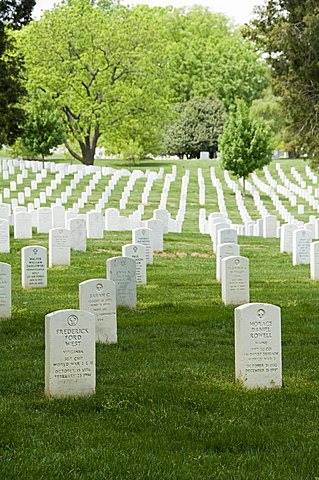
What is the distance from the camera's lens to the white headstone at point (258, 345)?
8.66m

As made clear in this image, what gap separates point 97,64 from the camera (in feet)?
214

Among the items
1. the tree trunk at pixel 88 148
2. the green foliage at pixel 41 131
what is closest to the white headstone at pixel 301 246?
the green foliage at pixel 41 131

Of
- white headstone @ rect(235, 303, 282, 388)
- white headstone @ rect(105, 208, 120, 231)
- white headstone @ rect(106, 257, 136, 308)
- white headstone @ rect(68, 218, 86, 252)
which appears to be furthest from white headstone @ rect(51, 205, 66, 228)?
white headstone @ rect(235, 303, 282, 388)

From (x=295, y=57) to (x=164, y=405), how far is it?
12.5 meters

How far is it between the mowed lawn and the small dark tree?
1457 inches

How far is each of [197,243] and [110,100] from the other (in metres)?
40.1

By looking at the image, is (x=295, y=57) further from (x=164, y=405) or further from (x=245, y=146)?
(x=245, y=146)

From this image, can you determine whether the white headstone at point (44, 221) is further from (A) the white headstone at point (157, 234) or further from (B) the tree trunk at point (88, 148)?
(B) the tree trunk at point (88, 148)

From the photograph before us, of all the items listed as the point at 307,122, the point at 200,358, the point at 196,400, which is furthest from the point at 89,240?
the point at 196,400

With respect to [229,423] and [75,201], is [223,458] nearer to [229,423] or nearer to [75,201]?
[229,423]

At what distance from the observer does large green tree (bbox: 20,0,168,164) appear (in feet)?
210

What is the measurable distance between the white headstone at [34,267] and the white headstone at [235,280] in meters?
3.67

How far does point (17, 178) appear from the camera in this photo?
4859cm

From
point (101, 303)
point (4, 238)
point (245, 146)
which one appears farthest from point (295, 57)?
point (245, 146)
